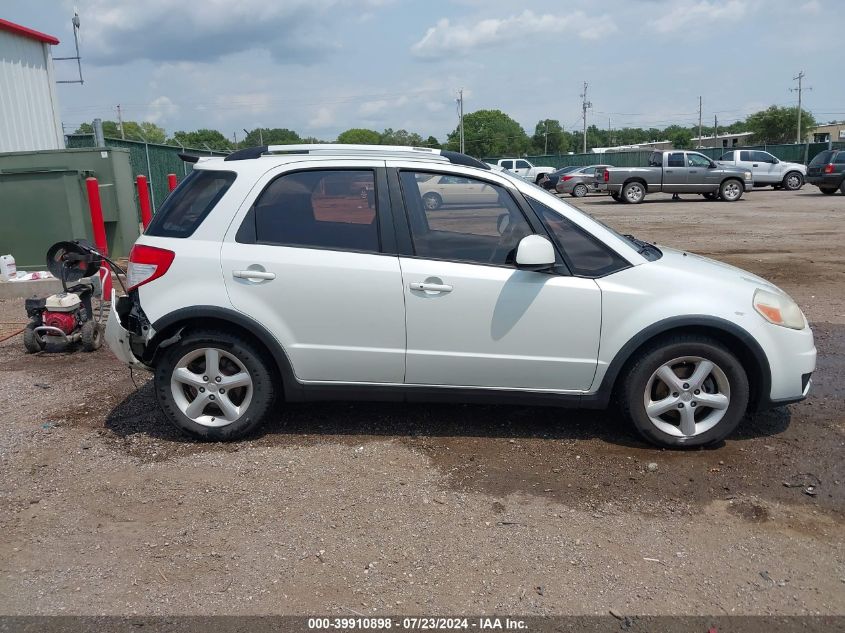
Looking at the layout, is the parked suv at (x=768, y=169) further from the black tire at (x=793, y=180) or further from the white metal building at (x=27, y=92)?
the white metal building at (x=27, y=92)

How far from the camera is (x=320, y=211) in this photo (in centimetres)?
438

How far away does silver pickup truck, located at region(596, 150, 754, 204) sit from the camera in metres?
25.3

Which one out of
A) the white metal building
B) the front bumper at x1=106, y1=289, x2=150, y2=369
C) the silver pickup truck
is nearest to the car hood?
the front bumper at x1=106, y1=289, x2=150, y2=369

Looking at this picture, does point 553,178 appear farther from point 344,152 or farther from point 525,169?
point 344,152

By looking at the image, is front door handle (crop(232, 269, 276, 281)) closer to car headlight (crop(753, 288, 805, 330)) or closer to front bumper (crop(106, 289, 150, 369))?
front bumper (crop(106, 289, 150, 369))

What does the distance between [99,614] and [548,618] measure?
182 centimetres

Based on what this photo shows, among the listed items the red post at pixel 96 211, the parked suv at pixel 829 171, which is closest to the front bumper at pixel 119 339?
the red post at pixel 96 211

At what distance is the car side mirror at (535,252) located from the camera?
13.4ft

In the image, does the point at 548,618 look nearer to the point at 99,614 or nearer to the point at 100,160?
the point at 99,614

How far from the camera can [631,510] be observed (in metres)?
3.65

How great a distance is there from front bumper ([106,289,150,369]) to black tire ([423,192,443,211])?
201 cm

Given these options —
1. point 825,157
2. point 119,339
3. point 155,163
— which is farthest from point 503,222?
point 825,157

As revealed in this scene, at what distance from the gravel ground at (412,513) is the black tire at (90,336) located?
47.3 inches

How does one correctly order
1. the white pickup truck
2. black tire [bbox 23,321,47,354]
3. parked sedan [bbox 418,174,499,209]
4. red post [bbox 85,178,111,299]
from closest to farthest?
parked sedan [bbox 418,174,499,209]
black tire [bbox 23,321,47,354]
red post [bbox 85,178,111,299]
the white pickup truck
